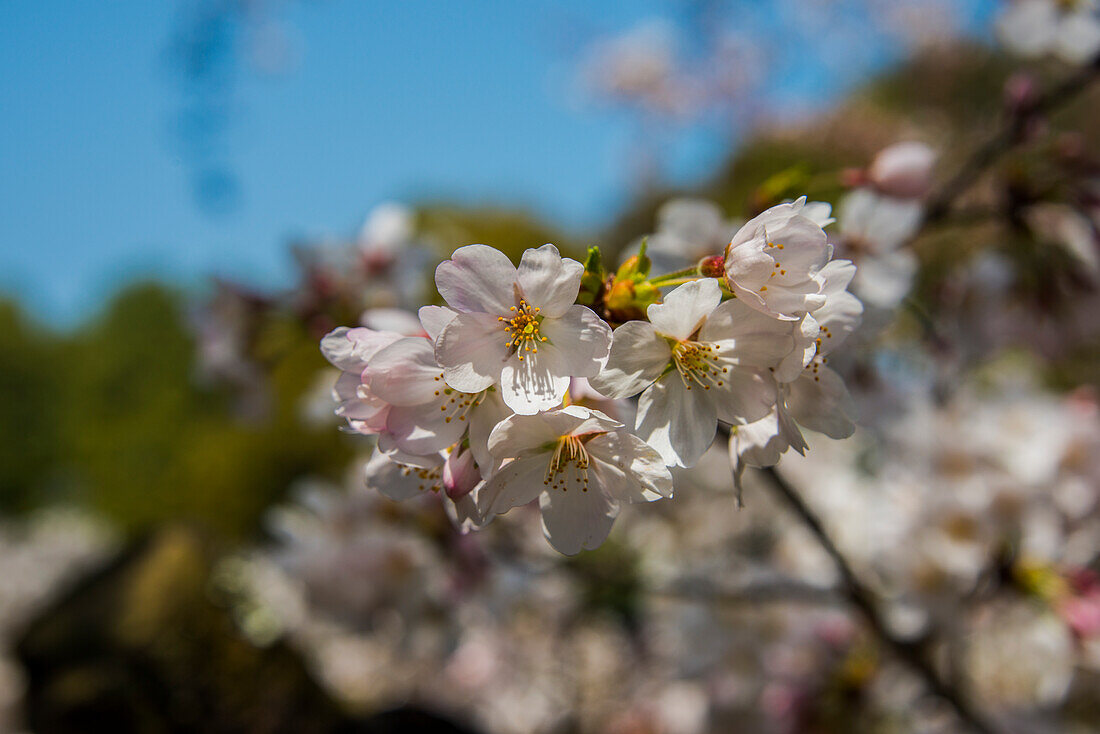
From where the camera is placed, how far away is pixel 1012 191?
854mm

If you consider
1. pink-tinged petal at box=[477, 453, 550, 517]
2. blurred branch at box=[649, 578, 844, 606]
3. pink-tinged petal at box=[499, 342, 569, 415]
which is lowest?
blurred branch at box=[649, 578, 844, 606]

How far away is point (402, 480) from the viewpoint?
536 millimetres

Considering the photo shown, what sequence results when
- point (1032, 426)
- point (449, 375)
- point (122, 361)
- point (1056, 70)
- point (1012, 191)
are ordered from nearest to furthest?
1. point (449, 375)
2. point (1012, 191)
3. point (1032, 426)
4. point (1056, 70)
5. point (122, 361)

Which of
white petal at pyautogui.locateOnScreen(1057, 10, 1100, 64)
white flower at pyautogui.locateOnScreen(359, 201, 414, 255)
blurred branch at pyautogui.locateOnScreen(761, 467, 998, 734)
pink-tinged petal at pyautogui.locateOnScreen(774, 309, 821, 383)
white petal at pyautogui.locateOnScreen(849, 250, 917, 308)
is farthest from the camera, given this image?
white flower at pyautogui.locateOnScreen(359, 201, 414, 255)

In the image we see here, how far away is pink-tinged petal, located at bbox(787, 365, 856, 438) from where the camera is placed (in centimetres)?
49

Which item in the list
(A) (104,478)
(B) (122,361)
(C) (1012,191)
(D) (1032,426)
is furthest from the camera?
(B) (122,361)

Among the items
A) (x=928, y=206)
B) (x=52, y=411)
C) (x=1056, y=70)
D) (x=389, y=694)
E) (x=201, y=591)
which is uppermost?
(x=928, y=206)

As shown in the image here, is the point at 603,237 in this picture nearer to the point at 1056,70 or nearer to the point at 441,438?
the point at 1056,70

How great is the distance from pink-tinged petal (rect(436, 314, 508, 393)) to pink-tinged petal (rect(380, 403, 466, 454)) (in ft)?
0.11

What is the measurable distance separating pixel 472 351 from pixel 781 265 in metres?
0.20

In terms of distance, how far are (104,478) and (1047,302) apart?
8942mm

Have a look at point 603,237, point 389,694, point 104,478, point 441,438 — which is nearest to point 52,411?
point 104,478

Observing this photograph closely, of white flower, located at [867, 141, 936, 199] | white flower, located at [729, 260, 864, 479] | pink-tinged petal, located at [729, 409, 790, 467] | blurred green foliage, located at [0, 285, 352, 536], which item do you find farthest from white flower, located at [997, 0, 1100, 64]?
blurred green foliage, located at [0, 285, 352, 536]

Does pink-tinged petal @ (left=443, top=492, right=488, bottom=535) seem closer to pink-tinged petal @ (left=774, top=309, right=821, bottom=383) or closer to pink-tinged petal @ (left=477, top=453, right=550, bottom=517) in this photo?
pink-tinged petal @ (left=477, top=453, right=550, bottom=517)
